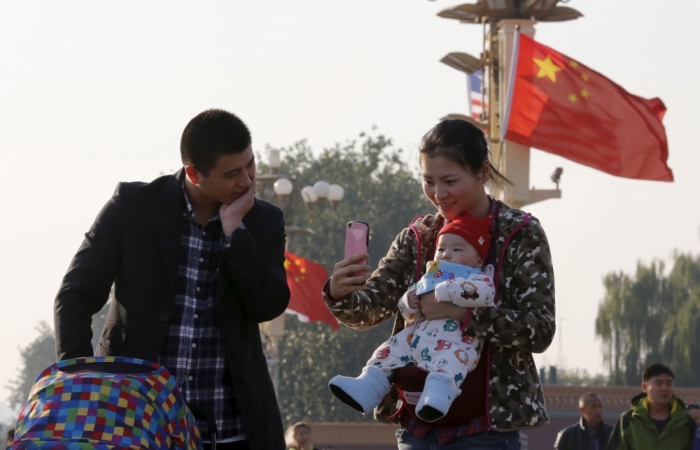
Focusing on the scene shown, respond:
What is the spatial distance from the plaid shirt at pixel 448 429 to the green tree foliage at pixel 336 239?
142 feet

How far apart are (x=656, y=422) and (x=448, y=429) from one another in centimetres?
666

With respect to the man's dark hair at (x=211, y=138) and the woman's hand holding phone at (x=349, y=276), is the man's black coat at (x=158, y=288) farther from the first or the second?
the woman's hand holding phone at (x=349, y=276)

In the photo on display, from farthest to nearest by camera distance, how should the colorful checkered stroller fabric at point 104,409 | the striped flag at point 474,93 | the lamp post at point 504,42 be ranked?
the striped flag at point 474,93 < the lamp post at point 504,42 < the colorful checkered stroller fabric at point 104,409

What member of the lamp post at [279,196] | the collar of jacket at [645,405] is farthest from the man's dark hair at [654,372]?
the lamp post at [279,196]

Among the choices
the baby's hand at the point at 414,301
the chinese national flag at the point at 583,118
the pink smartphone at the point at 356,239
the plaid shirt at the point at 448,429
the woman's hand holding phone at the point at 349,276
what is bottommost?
the plaid shirt at the point at 448,429

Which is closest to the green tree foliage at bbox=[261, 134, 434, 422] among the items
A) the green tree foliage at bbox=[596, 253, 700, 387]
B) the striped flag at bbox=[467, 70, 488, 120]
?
the green tree foliage at bbox=[596, 253, 700, 387]

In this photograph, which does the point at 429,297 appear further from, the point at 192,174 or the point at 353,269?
the point at 192,174

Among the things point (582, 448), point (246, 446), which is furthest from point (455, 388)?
point (582, 448)

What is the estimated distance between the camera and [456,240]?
4.48m

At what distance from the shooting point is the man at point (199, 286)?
491cm

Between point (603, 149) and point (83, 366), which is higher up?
point (603, 149)

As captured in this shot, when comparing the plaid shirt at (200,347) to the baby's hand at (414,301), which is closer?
the baby's hand at (414,301)

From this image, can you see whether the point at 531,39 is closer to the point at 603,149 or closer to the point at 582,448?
the point at 603,149

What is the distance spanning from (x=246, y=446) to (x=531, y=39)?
10.3 meters
